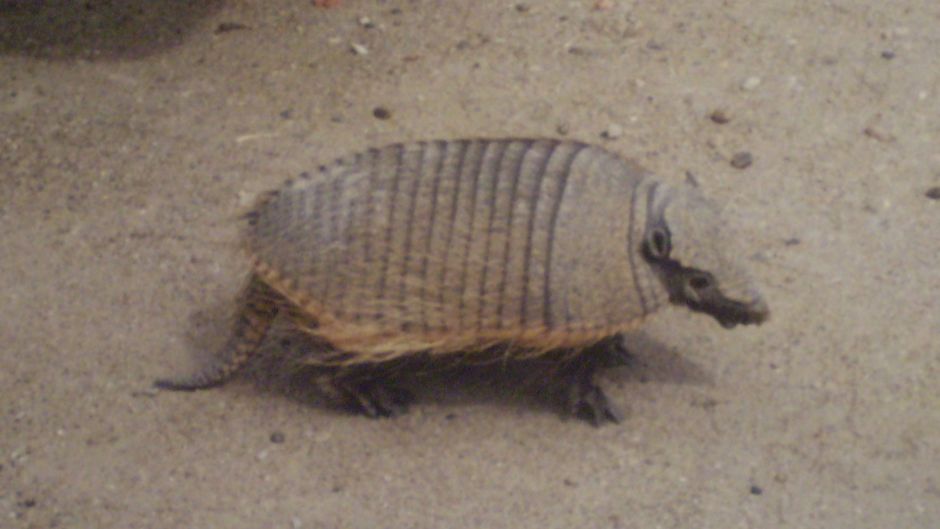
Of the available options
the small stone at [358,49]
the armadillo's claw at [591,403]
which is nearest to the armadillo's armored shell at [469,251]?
the armadillo's claw at [591,403]

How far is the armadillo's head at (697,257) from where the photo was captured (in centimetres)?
355

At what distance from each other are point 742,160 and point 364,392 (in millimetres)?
2007

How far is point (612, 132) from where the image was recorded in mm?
5148

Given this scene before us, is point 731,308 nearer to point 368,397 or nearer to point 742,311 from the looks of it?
point 742,311

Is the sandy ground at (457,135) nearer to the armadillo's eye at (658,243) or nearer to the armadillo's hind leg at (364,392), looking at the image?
the armadillo's hind leg at (364,392)

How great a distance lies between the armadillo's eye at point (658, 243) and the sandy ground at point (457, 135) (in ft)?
2.12

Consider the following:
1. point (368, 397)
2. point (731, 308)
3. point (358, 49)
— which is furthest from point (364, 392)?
point (358, 49)

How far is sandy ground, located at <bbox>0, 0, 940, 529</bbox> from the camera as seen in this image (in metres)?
3.61

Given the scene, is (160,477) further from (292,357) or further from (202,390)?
(292,357)

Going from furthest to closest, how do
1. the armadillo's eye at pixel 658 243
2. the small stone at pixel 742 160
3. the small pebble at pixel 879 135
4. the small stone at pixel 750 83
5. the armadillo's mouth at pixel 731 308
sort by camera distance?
the small stone at pixel 750 83, the small pebble at pixel 879 135, the small stone at pixel 742 160, the armadillo's mouth at pixel 731 308, the armadillo's eye at pixel 658 243

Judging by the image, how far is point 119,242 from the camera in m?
4.62

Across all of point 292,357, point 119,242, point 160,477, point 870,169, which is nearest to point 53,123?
point 119,242

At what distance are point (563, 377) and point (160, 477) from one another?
1334mm

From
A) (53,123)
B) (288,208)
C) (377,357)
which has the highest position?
(288,208)
